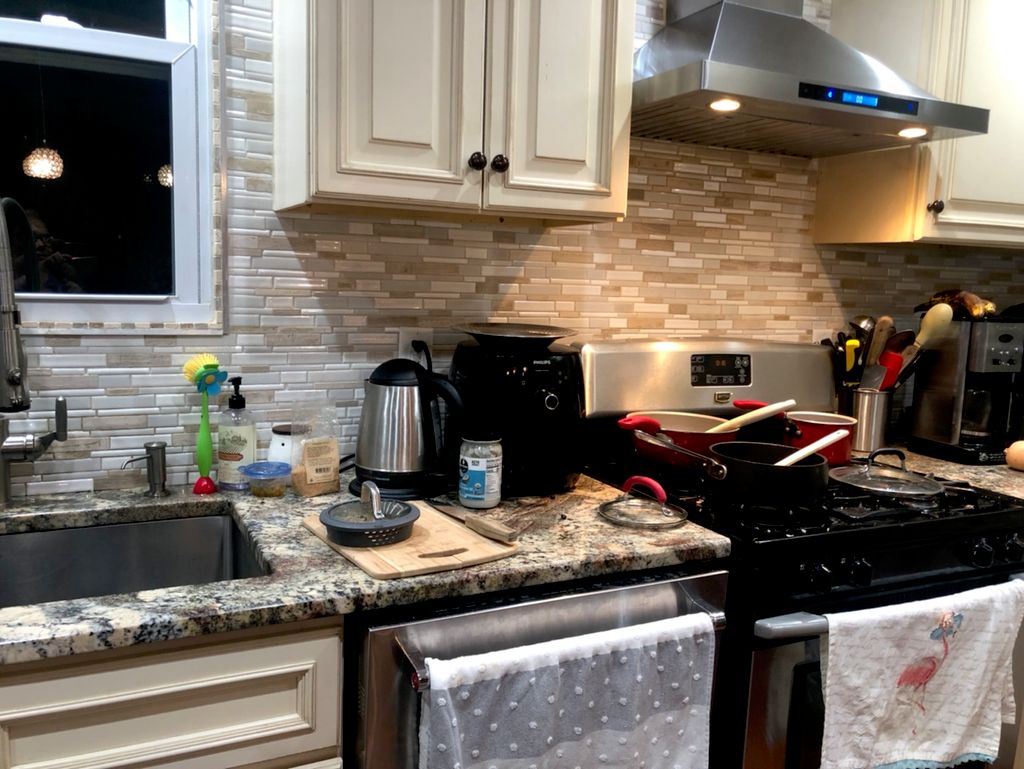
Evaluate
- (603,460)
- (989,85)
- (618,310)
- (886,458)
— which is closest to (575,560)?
(603,460)

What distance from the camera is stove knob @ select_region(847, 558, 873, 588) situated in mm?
1538

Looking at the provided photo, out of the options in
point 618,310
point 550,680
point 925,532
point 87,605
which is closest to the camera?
point 87,605

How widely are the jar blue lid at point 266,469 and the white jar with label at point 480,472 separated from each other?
36 cm

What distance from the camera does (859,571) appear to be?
1539 mm

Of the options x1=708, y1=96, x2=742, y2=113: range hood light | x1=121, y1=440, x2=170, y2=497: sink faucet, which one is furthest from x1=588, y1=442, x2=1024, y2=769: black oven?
x1=121, y1=440, x2=170, y2=497: sink faucet

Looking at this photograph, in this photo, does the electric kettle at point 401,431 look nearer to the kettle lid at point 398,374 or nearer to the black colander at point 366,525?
the kettle lid at point 398,374

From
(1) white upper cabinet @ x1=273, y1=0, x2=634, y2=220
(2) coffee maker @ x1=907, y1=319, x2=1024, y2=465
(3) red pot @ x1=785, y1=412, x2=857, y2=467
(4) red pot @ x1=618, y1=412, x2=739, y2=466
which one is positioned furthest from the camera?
(2) coffee maker @ x1=907, y1=319, x2=1024, y2=465

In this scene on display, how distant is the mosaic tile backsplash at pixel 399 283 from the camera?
164 centimetres

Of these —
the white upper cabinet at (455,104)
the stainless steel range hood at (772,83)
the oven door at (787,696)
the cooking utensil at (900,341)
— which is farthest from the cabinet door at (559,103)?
the cooking utensil at (900,341)

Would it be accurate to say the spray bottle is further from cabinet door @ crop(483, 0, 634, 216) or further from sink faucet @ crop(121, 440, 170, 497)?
cabinet door @ crop(483, 0, 634, 216)

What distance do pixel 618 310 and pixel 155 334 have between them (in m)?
1.12

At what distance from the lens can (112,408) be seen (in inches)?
64.5

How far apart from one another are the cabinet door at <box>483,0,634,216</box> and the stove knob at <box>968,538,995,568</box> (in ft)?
3.32

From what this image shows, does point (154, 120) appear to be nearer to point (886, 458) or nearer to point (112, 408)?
point (112, 408)
